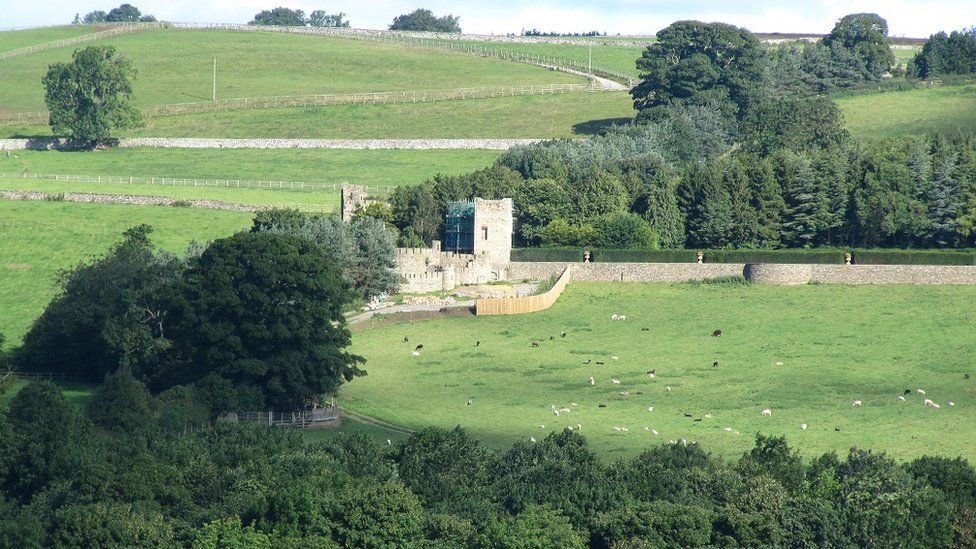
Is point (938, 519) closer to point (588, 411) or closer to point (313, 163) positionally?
point (588, 411)

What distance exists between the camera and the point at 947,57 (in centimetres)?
16175

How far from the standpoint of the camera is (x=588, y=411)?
8219 cm

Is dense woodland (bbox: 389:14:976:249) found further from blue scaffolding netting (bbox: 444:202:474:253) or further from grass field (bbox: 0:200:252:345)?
grass field (bbox: 0:200:252:345)

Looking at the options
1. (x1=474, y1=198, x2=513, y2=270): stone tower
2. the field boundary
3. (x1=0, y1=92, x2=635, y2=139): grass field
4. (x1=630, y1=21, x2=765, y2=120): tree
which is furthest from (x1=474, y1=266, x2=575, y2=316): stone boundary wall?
the field boundary

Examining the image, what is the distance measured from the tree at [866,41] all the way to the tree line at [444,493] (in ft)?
303

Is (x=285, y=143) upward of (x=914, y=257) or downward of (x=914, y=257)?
upward

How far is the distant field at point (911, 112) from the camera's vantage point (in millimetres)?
136750

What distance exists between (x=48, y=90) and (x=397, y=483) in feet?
306

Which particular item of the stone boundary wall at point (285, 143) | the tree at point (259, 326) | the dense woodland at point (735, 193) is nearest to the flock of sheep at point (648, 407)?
the tree at point (259, 326)


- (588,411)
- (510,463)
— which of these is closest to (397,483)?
(510,463)

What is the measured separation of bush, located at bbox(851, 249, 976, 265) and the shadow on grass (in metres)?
42.7

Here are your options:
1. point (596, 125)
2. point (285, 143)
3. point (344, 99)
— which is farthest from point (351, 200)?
point (344, 99)

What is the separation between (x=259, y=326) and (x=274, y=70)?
10075 cm

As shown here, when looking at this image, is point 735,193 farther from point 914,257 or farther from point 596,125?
point 596,125
